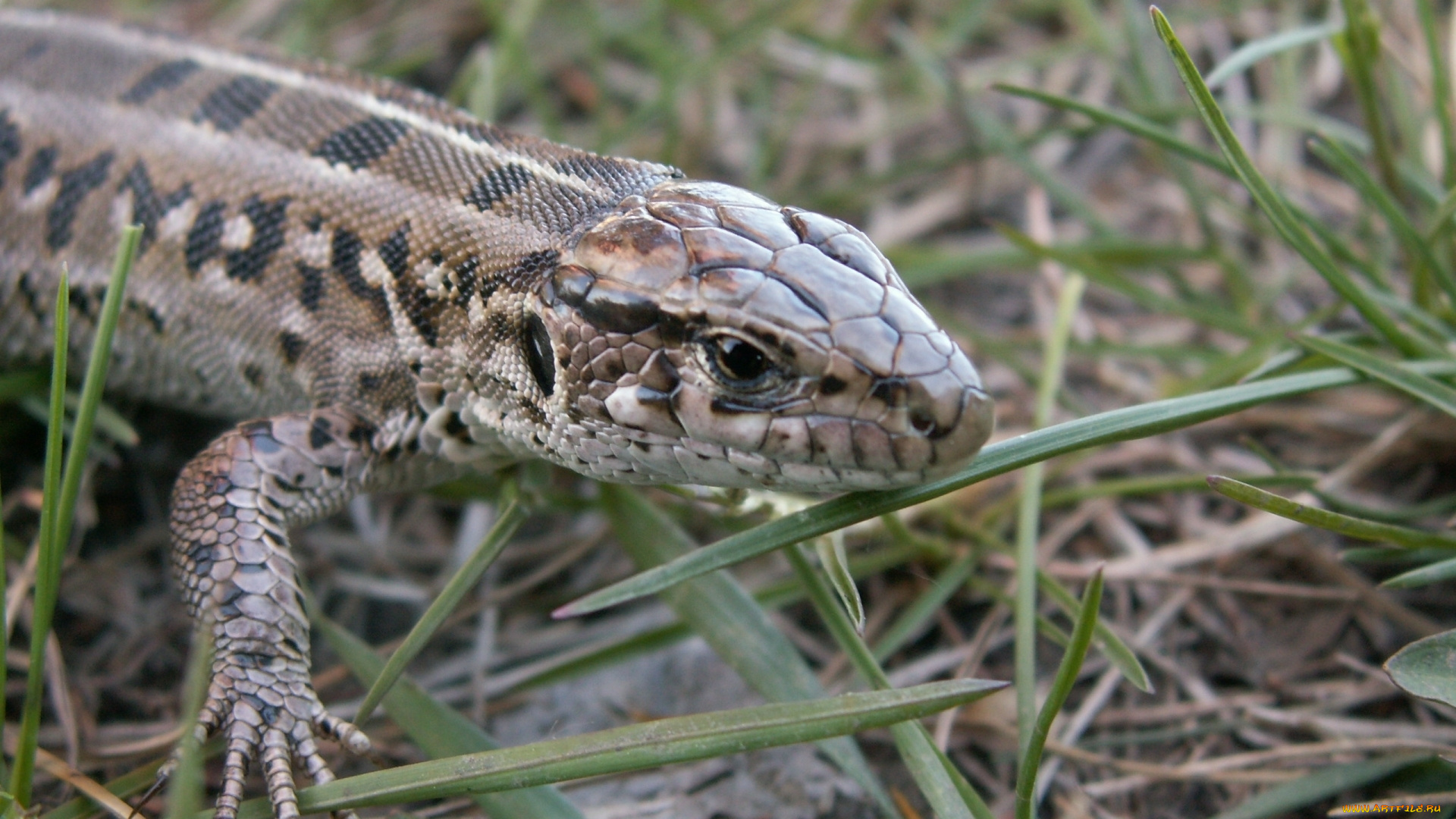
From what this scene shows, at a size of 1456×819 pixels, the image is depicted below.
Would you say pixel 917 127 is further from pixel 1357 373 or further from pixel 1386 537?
pixel 1386 537

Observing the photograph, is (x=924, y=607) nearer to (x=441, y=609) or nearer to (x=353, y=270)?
(x=441, y=609)

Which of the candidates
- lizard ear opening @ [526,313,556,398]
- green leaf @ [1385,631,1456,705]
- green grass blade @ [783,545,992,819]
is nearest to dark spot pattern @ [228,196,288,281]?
lizard ear opening @ [526,313,556,398]

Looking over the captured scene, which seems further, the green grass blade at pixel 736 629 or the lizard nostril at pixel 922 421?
the green grass blade at pixel 736 629

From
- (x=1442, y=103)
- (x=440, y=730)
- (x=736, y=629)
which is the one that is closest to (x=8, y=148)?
(x=440, y=730)

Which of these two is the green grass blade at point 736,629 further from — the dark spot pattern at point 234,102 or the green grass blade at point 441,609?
the dark spot pattern at point 234,102

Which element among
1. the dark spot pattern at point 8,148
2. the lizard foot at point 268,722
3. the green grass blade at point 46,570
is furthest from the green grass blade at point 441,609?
the dark spot pattern at point 8,148

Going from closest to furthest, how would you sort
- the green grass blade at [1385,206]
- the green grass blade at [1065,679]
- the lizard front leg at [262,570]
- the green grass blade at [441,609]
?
the green grass blade at [1065,679]
the green grass blade at [441,609]
the lizard front leg at [262,570]
the green grass blade at [1385,206]

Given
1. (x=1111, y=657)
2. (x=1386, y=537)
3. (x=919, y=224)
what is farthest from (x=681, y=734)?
(x=919, y=224)
